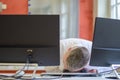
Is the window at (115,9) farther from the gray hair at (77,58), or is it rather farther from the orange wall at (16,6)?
the gray hair at (77,58)

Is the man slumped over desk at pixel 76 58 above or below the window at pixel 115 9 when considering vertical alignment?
below

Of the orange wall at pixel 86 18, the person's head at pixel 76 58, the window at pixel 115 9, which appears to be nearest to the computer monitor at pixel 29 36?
the person's head at pixel 76 58

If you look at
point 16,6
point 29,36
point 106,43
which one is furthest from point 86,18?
point 29,36

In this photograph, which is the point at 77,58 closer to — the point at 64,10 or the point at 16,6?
the point at 64,10

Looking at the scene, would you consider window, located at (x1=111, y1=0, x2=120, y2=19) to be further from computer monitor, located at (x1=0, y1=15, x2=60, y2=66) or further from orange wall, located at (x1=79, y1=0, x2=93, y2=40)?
computer monitor, located at (x1=0, y1=15, x2=60, y2=66)

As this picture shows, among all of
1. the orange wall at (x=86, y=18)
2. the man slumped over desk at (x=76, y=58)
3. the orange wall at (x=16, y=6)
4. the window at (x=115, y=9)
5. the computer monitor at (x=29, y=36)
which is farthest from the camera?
the orange wall at (x=16, y=6)

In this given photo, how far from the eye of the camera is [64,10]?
3877mm

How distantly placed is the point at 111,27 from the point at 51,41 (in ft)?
1.49

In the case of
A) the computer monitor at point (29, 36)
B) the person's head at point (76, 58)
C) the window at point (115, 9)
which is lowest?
the person's head at point (76, 58)

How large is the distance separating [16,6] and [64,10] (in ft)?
2.64

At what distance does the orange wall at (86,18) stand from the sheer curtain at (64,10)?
A: 9cm

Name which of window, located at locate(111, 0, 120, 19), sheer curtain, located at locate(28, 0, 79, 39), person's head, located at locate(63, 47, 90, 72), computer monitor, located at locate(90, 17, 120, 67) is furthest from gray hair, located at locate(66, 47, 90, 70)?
sheer curtain, located at locate(28, 0, 79, 39)

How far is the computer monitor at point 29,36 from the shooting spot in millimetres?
1759

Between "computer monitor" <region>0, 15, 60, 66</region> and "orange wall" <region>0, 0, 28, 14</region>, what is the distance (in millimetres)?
2240
